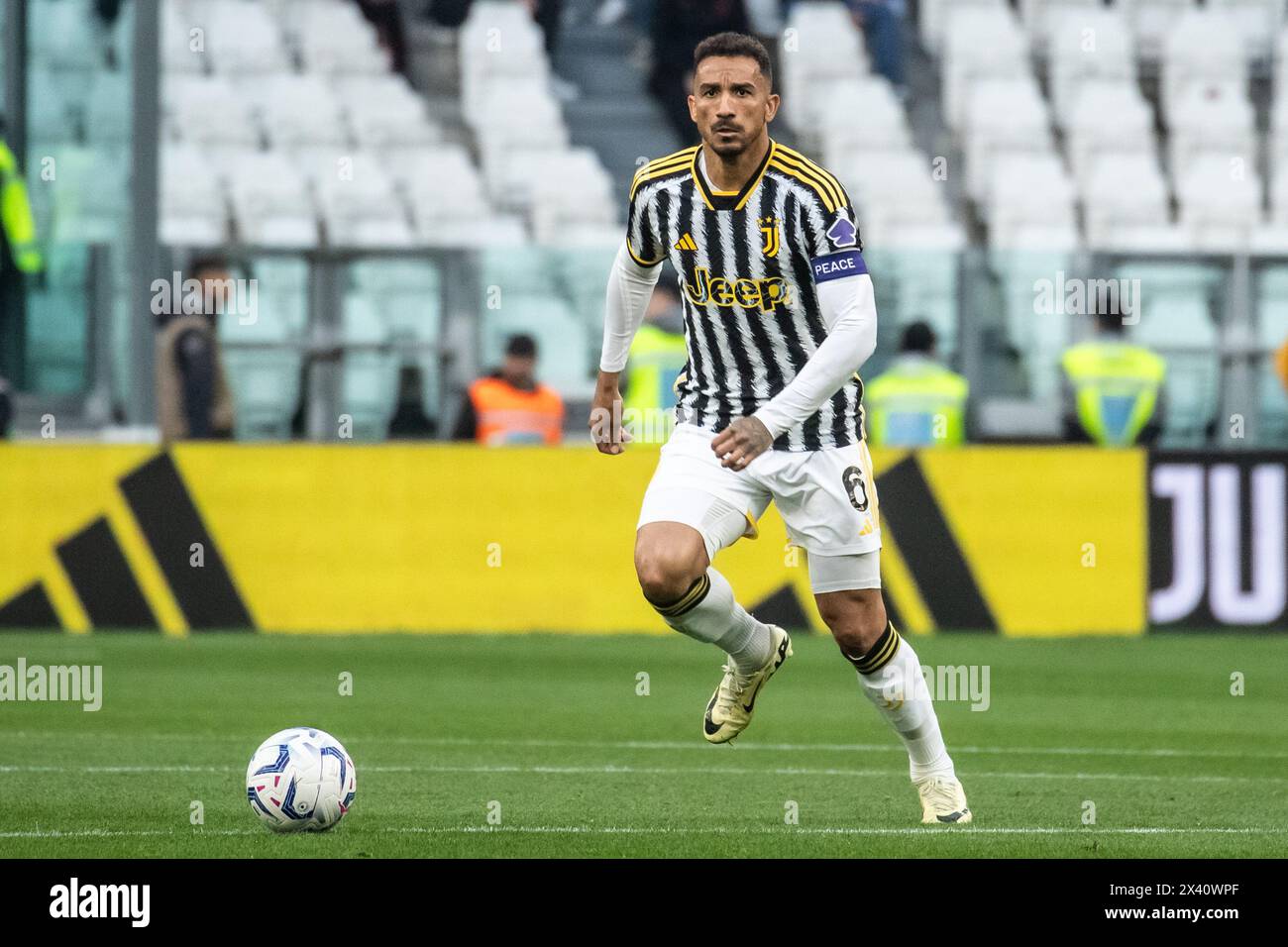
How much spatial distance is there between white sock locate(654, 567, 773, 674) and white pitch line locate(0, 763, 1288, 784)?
3.93 ft

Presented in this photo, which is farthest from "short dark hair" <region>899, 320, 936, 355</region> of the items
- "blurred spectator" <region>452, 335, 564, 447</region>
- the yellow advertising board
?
"blurred spectator" <region>452, 335, 564, 447</region>

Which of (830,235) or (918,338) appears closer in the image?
(830,235)

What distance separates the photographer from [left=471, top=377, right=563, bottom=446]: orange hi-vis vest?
14.5 meters

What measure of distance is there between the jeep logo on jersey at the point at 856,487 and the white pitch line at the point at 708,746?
241 cm

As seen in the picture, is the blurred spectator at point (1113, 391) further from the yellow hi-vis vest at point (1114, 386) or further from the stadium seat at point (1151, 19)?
the stadium seat at point (1151, 19)

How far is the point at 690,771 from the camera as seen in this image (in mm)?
8484

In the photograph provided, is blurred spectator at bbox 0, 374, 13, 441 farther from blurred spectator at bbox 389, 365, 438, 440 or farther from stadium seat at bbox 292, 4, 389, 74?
stadium seat at bbox 292, 4, 389, 74

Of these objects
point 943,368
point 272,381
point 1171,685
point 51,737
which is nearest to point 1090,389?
point 943,368

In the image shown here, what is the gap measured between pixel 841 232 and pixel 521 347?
25.0ft

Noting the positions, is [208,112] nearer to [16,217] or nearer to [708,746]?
[16,217]

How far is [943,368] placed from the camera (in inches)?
600
